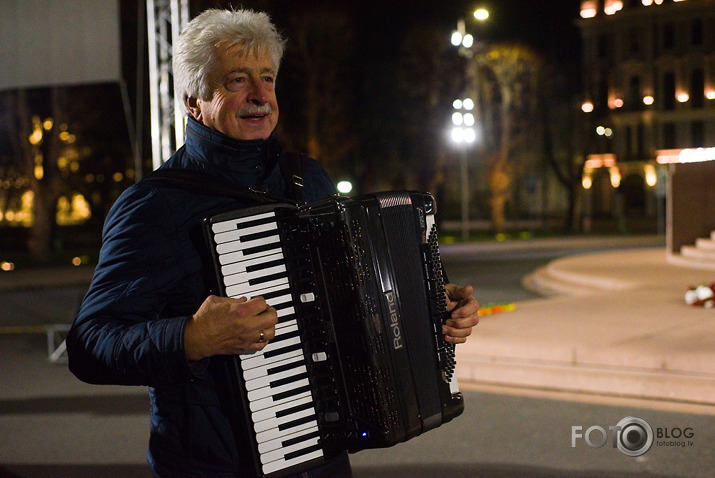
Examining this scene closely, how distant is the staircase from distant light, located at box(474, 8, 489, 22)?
9.83 metres

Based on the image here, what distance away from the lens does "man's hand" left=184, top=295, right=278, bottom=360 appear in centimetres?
224

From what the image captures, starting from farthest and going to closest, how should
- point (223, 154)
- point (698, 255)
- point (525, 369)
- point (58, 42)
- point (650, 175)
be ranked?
point (650, 175), point (698, 255), point (58, 42), point (525, 369), point (223, 154)

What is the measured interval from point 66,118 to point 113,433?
27329mm

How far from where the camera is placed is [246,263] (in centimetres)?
239

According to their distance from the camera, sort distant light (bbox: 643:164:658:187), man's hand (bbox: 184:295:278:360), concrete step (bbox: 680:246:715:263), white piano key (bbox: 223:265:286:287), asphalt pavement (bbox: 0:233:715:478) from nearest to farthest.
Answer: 1. man's hand (bbox: 184:295:278:360)
2. white piano key (bbox: 223:265:286:287)
3. asphalt pavement (bbox: 0:233:715:478)
4. concrete step (bbox: 680:246:715:263)
5. distant light (bbox: 643:164:658:187)

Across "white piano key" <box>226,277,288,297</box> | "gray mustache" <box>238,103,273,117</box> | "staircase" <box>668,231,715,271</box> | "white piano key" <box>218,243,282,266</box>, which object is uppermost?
"gray mustache" <box>238,103,273,117</box>

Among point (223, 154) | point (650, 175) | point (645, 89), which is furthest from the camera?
point (645, 89)

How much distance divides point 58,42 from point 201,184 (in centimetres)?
1540

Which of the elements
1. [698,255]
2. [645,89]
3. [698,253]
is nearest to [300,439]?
[698,255]

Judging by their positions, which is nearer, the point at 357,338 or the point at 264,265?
the point at 264,265

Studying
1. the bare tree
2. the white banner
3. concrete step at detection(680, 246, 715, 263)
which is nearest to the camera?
the white banner

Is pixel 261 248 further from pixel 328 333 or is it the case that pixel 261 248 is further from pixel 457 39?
pixel 457 39

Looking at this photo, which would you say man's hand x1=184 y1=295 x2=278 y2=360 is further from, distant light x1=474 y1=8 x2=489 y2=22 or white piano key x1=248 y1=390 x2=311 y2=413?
distant light x1=474 y1=8 x2=489 y2=22

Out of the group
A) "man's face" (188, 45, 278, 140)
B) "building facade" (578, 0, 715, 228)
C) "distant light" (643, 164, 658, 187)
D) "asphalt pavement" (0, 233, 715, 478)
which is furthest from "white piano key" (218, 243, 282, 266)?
"distant light" (643, 164, 658, 187)
